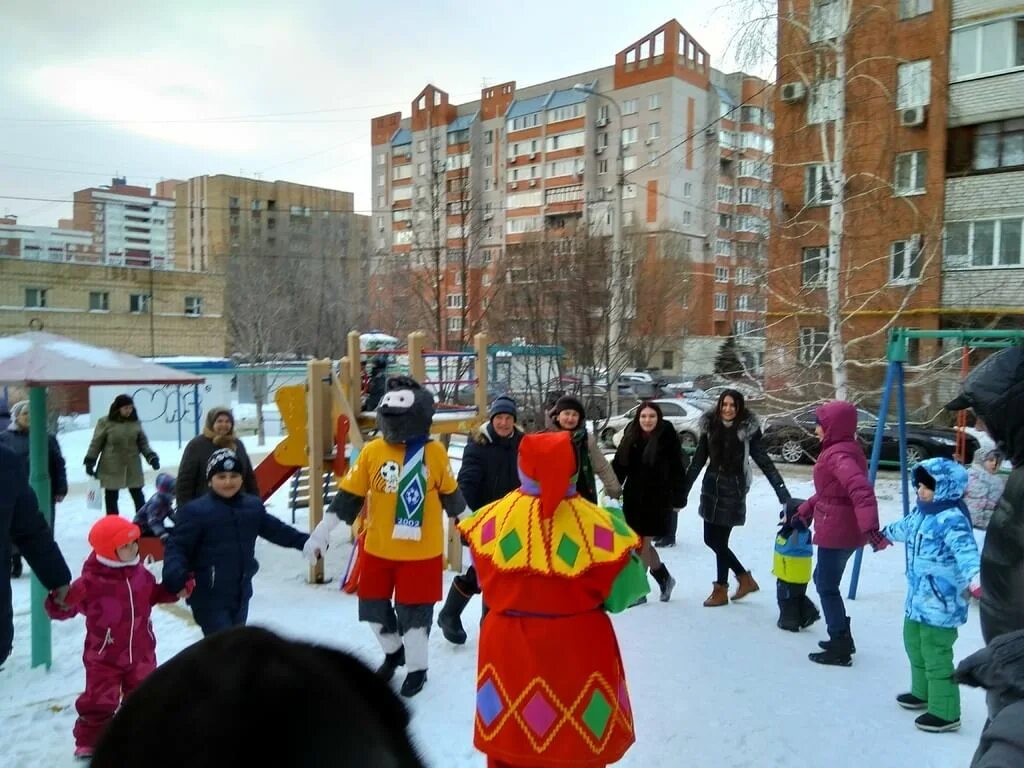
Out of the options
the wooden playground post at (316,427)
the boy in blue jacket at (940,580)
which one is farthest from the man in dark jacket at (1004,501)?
the wooden playground post at (316,427)

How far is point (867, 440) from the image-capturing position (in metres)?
14.6

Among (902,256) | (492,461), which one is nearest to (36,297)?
(902,256)

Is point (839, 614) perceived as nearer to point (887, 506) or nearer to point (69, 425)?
point (887, 506)

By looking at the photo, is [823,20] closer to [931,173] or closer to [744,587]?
[931,173]

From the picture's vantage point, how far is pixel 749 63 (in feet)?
41.4

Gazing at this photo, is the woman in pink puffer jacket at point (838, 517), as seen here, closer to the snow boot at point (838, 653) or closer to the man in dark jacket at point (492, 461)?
the snow boot at point (838, 653)

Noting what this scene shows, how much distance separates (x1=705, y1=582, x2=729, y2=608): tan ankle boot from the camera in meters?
6.05

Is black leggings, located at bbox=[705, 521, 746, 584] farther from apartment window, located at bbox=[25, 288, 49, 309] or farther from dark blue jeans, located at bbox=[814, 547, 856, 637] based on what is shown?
apartment window, located at bbox=[25, 288, 49, 309]

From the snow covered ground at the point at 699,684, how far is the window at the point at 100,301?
2969 centimetres

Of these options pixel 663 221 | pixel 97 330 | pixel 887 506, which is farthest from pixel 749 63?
pixel 663 221

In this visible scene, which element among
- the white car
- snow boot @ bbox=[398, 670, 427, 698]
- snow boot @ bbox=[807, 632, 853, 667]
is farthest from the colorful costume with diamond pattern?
the white car

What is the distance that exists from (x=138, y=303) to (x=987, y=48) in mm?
31580

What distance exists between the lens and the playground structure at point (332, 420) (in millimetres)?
7227

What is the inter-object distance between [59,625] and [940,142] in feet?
71.8
